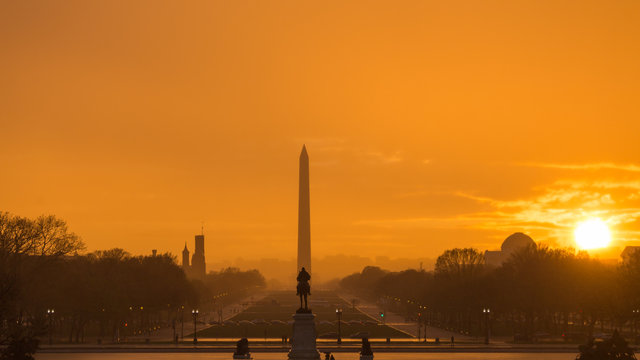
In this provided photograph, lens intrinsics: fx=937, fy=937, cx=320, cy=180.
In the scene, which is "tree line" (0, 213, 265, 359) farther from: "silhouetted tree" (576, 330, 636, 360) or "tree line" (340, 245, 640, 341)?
"silhouetted tree" (576, 330, 636, 360)

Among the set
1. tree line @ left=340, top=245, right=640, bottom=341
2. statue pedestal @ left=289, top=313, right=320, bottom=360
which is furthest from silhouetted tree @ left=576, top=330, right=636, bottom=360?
tree line @ left=340, top=245, right=640, bottom=341

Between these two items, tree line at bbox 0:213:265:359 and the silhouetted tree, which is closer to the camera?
the silhouetted tree

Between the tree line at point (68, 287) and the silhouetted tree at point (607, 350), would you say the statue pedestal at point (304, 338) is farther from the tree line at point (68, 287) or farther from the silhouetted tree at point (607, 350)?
the tree line at point (68, 287)

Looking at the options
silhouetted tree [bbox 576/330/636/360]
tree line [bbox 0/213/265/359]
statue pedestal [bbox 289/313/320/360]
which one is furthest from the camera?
tree line [bbox 0/213/265/359]

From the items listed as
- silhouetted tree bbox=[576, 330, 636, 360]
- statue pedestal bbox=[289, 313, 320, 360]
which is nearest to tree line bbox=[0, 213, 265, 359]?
statue pedestal bbox=[289, 313, 320, 360]

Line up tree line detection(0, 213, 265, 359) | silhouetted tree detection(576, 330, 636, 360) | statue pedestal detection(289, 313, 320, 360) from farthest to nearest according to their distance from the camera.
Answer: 1. tree line detection(0, 213, 265, 359)
2. statue pedestal detection(289, 313, 320, 360)
3. silhouetted tree detection(576, 330, 636, 360)

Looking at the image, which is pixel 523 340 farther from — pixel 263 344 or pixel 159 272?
pixel 159 272

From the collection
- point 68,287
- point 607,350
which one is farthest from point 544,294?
point 607,350

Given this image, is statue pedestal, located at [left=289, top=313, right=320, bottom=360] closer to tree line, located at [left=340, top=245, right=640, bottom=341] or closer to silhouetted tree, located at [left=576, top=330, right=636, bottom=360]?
silhouetted tree, located at [left=576, top=330, right=636, bottom=360]

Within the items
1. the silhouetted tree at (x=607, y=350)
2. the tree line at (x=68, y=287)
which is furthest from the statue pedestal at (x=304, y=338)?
the tree line at (x=68, y=287)

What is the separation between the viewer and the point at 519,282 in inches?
4774

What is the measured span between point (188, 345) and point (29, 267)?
78.0 ft

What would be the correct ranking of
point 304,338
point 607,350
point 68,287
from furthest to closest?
point 68,287, point 304,338, point 607,350

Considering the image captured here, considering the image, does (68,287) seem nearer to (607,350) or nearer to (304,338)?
(304,338)
